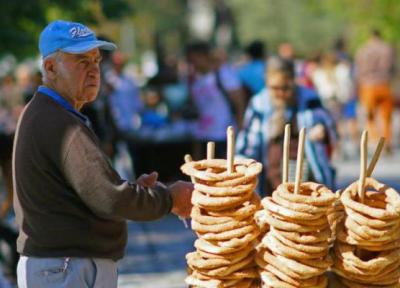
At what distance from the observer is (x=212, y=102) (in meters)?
12.0

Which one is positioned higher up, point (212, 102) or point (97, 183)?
point (97, 183)

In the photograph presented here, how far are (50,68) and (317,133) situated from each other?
10.2 feet

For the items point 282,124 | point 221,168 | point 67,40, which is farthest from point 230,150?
point 282,124

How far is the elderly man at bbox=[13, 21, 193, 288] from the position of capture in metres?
4.35

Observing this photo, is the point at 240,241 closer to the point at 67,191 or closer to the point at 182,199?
the point at 182,199

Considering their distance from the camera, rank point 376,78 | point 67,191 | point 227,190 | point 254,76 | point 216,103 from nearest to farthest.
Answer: point 227,190 → point 67,191 → point 216,103 → point 254,76 → point 376,78

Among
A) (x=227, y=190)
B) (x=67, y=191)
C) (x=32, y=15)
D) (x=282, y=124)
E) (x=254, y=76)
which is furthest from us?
(x=254, y=76)

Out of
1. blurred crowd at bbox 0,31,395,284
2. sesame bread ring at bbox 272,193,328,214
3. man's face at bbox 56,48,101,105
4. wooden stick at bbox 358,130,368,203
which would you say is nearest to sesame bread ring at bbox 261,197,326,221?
sesame bread ring at bbox 272,193,328,214

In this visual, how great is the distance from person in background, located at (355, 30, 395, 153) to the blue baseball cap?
14205 millimetres

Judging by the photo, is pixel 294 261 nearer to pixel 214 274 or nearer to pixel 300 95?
pixel 214 274

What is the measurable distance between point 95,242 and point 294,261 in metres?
0.82

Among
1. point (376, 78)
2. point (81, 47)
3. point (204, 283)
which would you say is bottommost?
point (376, 78)

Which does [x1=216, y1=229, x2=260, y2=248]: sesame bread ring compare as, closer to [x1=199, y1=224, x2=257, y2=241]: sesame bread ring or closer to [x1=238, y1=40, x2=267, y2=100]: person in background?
[x1=199, y1=224, x2=257, y2=241]: sesame bread ring

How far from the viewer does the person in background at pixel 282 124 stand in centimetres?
734
